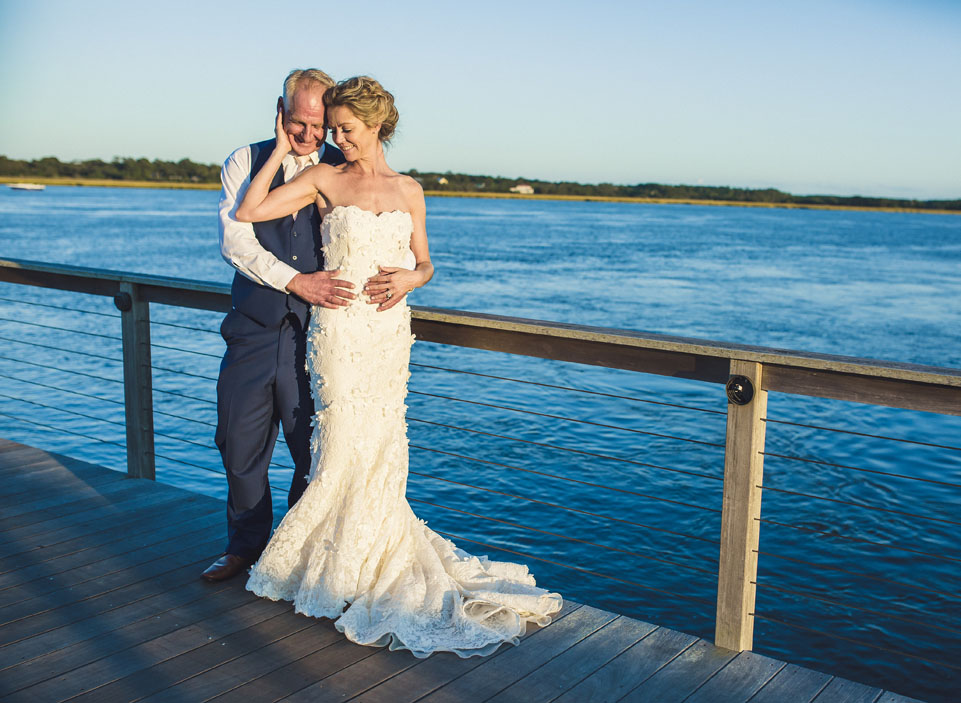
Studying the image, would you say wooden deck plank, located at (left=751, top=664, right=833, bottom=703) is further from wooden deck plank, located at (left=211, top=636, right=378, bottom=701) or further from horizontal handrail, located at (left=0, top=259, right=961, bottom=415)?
wooden deck plank, located at (left=211, top=636, right=378, bottom=701)

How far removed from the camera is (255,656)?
257 centimetres

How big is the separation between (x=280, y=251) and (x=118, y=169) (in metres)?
74.9

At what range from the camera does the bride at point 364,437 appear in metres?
2.83

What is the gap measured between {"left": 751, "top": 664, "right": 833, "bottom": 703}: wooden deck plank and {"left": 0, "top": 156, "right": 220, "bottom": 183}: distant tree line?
65505mm

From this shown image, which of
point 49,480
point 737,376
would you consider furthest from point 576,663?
point 49,480

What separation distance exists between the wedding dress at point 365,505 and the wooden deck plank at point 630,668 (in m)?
0.33

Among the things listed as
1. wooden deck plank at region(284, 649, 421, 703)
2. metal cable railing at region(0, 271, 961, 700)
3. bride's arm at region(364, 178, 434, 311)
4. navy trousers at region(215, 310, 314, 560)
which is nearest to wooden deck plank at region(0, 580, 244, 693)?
navy trousers at region(215, 310, 314, 560)

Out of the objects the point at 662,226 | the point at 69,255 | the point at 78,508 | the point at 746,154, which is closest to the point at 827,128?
the point at 746,154

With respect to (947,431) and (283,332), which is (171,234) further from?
(283,332)

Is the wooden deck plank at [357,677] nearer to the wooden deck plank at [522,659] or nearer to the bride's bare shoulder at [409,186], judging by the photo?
the wooden deck plank at [522,659]

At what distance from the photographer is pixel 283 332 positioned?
3084 millimetres

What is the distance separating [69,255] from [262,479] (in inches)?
1306

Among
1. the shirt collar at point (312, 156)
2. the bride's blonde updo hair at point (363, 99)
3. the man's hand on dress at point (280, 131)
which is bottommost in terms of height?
the shirt collar at point (312, 156)

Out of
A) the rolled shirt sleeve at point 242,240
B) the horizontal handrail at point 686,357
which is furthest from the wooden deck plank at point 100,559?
the rolled shirt sleeve at point 242,240
